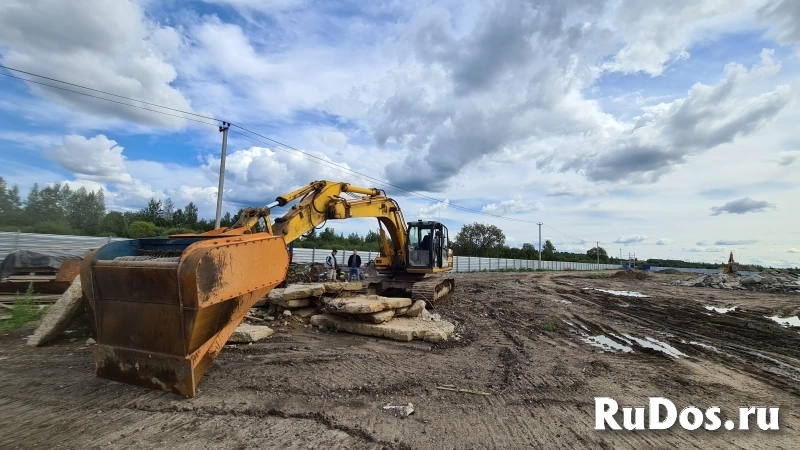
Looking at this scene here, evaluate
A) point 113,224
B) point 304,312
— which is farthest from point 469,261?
point 304,312

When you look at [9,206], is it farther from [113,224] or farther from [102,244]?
[113,224]

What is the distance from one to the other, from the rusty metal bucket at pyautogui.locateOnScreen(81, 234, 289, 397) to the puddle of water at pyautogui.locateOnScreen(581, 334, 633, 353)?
7.05 metres

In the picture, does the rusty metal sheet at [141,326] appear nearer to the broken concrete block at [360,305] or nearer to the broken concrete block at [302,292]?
the broken concrete block at [360,305]

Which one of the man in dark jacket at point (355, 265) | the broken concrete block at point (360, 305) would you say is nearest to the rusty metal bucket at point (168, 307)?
the broken concrete block at point (360, 305)

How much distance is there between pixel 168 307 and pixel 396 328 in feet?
15.1

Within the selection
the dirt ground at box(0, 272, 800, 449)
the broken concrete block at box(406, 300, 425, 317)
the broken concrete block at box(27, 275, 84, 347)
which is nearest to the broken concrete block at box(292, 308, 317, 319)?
the dirt ground at box(0, 272, 800, 449)

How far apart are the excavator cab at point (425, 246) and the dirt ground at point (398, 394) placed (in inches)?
166

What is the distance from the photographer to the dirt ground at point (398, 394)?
12.9 feet

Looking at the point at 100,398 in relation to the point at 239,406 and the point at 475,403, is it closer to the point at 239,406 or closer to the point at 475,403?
the point at 239,406

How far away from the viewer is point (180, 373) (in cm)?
440

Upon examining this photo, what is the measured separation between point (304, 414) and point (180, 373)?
4.57 feet

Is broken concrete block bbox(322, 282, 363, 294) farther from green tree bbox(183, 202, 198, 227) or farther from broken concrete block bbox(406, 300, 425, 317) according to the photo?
green tree bbox(183, 202, 198, 227)

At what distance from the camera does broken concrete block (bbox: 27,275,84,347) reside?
6797 millimetres

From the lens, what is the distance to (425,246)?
13.5 m
